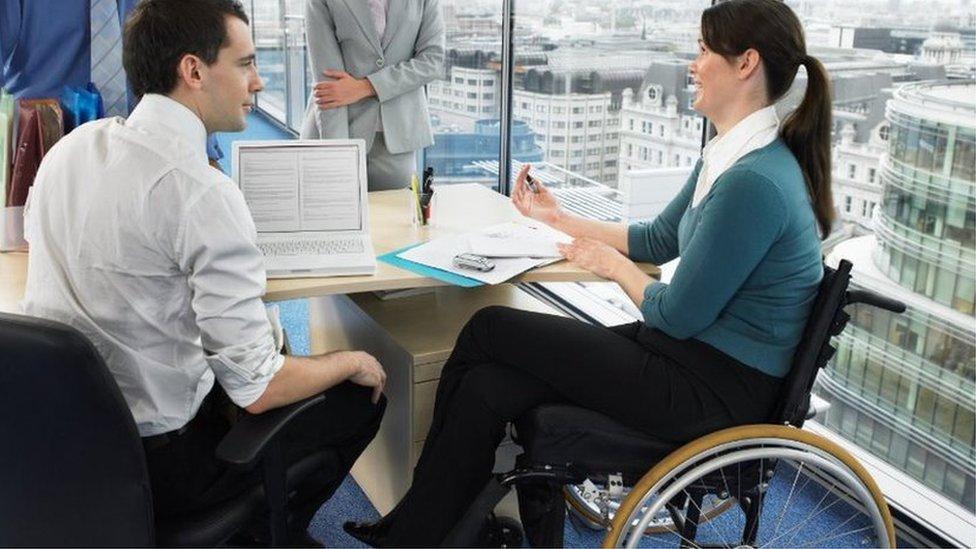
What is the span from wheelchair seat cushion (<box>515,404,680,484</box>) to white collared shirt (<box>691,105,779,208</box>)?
470 millimetres

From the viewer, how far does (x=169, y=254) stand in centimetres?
142

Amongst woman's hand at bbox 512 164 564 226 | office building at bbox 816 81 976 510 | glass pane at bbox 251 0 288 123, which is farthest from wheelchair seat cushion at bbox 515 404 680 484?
glass pane at bbox 251 0 288 123

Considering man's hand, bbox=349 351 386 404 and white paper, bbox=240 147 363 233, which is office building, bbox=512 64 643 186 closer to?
white paper, bbox=240 147 363 233

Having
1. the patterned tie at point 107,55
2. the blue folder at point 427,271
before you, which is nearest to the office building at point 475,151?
the patterned tie at point 107,55

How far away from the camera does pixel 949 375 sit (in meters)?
2.30

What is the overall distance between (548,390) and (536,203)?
Answer: 2.02 ft

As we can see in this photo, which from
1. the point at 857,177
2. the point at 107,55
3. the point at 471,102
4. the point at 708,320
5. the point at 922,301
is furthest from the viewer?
the point at 471,102

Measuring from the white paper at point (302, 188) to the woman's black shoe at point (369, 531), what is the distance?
66 cm

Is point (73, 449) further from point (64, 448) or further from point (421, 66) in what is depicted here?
point (421, 66)

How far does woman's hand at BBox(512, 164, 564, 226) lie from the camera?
2.21m

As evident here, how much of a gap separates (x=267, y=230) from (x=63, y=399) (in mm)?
854

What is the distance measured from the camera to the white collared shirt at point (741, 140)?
5.44 feet

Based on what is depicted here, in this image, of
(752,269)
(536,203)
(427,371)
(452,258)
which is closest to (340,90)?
(536,203)

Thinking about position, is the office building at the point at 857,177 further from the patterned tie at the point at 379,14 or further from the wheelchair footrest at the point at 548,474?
the patterned tie at the point at 379,14
